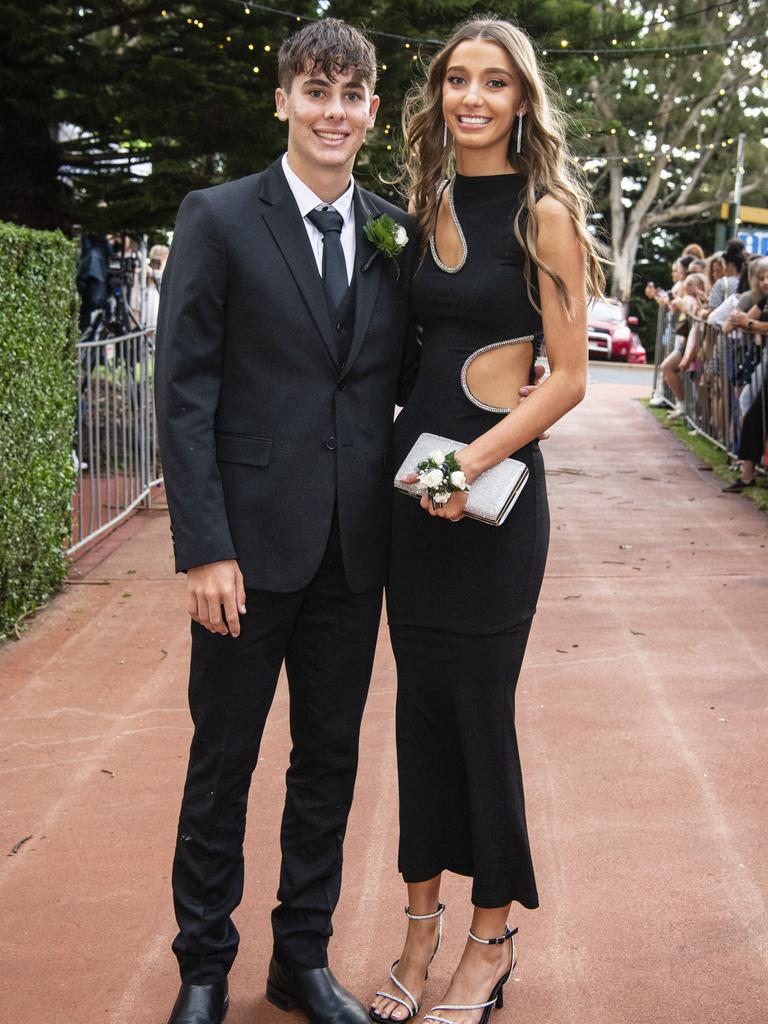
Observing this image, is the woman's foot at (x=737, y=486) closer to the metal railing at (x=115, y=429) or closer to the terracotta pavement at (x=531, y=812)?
the terracotta pavement at (x=531, y=812)

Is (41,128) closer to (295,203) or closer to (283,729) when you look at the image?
(283,729)

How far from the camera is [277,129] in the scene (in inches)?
417

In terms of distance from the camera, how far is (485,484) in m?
2.86

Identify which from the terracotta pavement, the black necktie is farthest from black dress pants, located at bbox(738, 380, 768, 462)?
the black necktie

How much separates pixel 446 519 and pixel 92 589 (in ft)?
15.2

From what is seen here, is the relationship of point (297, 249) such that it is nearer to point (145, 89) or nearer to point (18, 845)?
point (18, 845)

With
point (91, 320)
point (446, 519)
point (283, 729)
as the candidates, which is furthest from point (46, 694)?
point (91, 320)

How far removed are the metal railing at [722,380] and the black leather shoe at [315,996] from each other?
786cm

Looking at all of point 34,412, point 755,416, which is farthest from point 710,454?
point 34,412

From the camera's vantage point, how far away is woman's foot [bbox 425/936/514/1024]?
2.97 meters

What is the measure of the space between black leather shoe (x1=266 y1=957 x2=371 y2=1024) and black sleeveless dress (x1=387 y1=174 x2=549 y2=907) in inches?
16.1

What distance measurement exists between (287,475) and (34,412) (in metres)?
3.78

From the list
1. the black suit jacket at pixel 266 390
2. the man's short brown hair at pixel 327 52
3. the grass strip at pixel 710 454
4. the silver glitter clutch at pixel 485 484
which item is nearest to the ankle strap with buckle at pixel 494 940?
the black suit jacket at pixel 266 390

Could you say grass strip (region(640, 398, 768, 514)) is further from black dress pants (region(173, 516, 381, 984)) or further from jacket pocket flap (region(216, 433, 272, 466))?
jacket pocket flap (region(216, 433, 272, 466))
